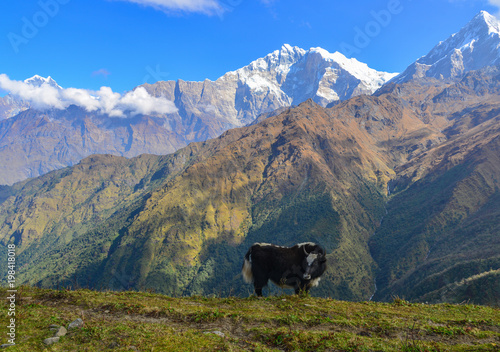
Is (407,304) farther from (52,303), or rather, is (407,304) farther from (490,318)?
(52,303)

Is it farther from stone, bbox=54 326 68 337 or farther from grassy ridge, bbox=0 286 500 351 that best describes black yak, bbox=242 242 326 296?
stone, bbox=54 326 68 337

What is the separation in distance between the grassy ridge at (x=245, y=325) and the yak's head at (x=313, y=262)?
2398 mm

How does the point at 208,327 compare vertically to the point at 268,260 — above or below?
below

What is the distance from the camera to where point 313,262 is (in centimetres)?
2030

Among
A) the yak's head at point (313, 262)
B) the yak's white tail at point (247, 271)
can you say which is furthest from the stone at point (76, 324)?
the yak's head at point (313, 262)

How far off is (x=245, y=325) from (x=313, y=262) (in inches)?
333

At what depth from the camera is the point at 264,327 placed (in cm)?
1314

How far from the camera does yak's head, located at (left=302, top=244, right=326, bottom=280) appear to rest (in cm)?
2022

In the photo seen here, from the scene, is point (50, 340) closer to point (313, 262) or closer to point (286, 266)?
point (286, 266)

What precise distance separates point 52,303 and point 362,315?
17833 mm

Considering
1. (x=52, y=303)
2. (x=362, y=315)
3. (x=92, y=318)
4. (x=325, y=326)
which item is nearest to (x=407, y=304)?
(x=362, y=315)

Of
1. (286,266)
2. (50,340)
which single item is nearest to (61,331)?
(50,340)

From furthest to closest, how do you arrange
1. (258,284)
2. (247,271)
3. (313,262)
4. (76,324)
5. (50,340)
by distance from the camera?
(247,271) → (258,284) → (313,262) → (76,324) → (50,340)

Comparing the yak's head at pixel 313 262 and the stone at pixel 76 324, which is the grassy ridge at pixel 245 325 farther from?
the yak's head at pixel 313 262
